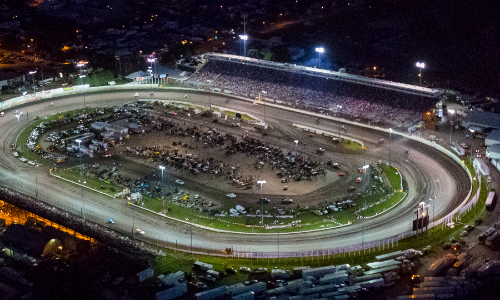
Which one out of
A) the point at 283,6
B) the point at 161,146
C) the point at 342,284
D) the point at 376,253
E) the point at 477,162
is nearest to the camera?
the point at 342,284

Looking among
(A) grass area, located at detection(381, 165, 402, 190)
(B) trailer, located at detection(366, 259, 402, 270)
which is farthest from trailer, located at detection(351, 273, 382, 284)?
(A) grass area, located at detection(381, 165, 402, 190)

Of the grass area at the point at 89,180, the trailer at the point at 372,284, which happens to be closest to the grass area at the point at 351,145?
the grass area at the point at 89,180

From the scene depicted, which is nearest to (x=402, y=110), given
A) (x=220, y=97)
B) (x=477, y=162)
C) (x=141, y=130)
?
(x=477, y=162)

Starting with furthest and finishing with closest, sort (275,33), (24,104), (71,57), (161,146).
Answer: (275,33) < (71,57) < (24,104) < (161,146)

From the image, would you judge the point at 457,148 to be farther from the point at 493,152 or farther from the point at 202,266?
the point at 202,266

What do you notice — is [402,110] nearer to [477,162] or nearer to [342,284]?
[477,162]

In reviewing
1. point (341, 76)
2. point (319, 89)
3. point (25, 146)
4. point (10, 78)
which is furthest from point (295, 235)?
point (10, 78)

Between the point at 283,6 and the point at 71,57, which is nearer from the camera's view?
the point at 71,57
